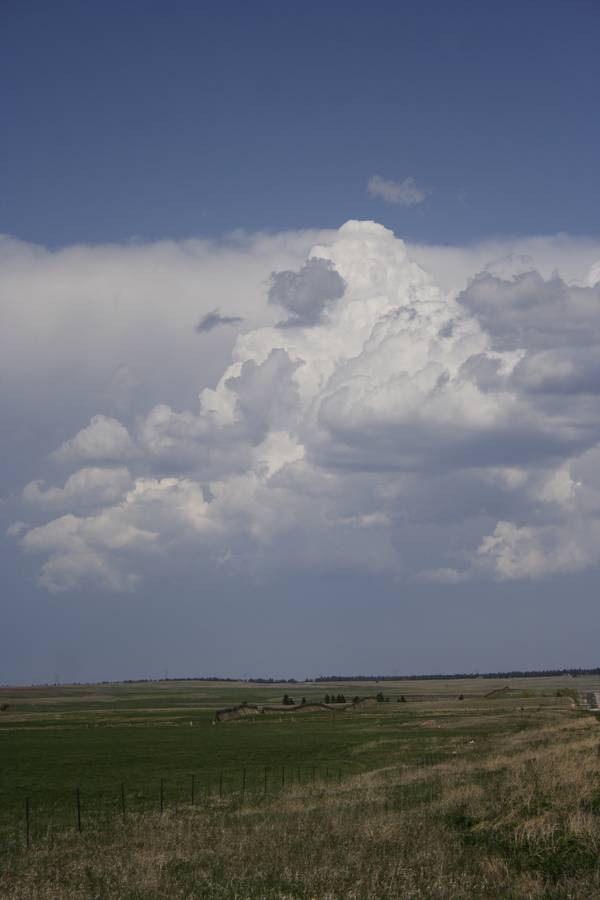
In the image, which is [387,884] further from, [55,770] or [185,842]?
[55,770]

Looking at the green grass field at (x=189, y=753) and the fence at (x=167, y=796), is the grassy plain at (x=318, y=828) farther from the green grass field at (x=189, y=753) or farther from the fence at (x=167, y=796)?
the green grass field at (x=189, y=753)

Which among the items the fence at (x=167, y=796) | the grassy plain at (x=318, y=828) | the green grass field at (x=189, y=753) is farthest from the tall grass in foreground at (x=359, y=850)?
the green grass field at (x=189, y=753)

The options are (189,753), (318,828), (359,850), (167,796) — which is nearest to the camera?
(359,850)

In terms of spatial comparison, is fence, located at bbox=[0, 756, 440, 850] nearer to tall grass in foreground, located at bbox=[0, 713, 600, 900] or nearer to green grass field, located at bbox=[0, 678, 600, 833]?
green grass field, located at bbox=[0, 678, 600, 833]

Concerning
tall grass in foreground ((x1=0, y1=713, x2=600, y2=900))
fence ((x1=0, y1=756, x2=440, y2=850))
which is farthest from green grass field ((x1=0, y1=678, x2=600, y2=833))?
tall grass in foreground ((x1=0, y1=713, x2=600, y2=900))

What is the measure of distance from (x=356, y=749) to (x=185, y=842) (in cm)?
4923

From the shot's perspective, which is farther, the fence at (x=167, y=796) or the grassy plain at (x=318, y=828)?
the fence at (x=167, y=796)

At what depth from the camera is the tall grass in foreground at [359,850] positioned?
65.8 ft

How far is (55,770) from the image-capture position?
6000 cm

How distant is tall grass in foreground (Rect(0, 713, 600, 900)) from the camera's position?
20062 mm

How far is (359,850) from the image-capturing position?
23.2 m

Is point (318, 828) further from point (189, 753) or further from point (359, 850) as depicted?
point (189, 753)

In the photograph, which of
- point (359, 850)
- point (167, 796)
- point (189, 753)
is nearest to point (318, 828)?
point (359, 850)

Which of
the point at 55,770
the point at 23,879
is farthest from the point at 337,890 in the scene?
the point at 55,770
